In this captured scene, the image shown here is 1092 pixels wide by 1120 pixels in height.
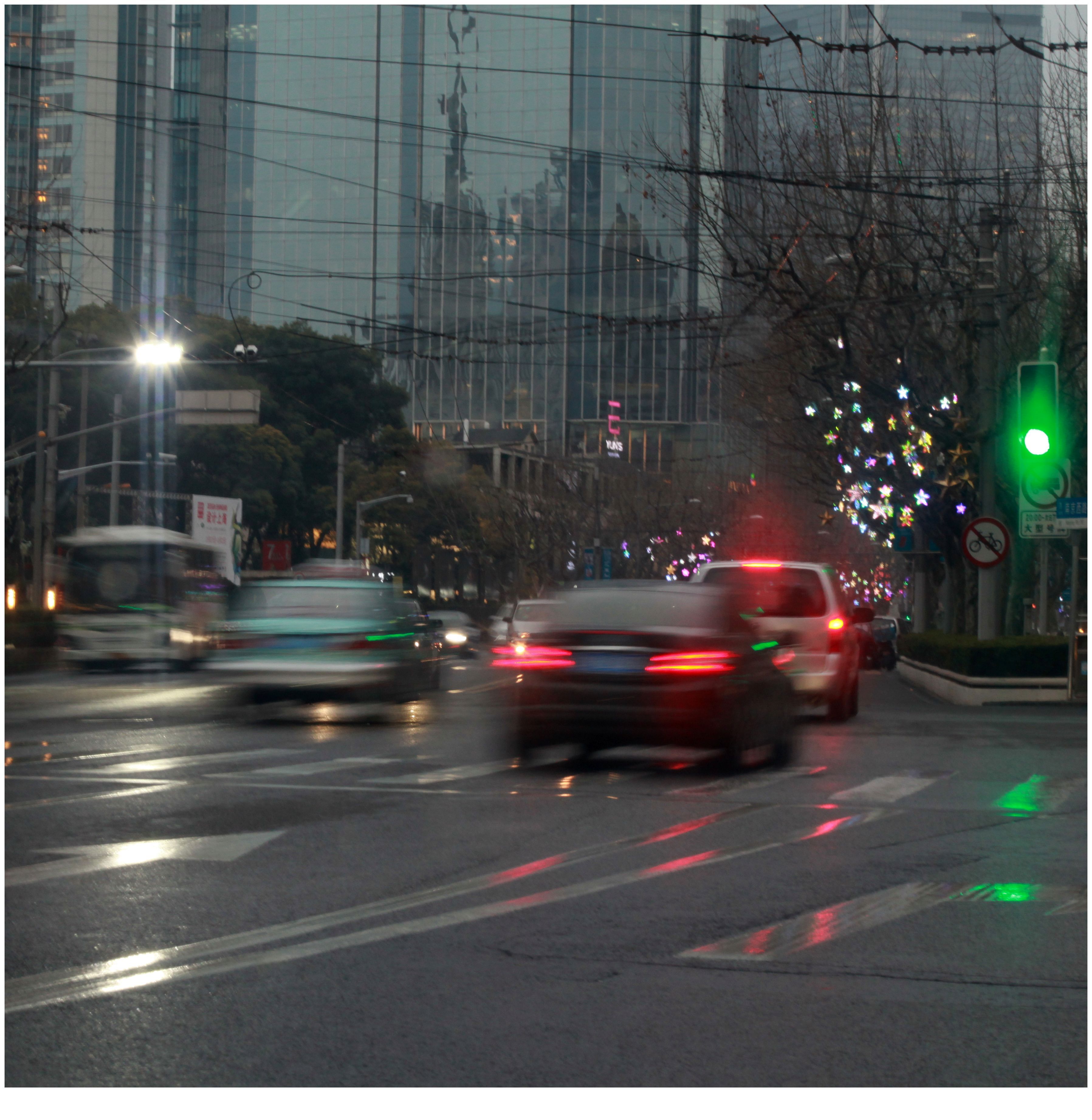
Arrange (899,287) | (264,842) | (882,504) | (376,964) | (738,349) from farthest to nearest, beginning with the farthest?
1. (738,349)
2. (882,504)
3. (899,287)
4. (264,842)
5. (376,964)

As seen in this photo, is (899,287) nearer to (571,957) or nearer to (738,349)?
(738,349)

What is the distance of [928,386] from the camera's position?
31.4m

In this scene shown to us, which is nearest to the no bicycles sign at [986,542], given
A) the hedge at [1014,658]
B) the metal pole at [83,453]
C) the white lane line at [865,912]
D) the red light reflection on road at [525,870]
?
the hedge at [1014,658]

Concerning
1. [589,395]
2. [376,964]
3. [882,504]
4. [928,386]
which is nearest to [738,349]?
[882,504]

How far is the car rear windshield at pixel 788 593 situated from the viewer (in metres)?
19.3

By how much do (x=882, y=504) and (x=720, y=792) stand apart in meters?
26.1

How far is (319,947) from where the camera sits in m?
6.50

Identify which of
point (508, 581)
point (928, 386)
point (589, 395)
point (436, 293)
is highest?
point (436, 293)

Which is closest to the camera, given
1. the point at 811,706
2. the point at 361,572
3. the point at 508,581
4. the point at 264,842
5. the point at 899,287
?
the point at 264,842

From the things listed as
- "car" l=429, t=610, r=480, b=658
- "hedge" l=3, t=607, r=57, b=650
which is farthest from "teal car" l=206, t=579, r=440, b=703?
"car" l=429, t=610, r=480, b=658

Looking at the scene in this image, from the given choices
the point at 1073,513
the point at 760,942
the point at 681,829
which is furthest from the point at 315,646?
the point at 760,942

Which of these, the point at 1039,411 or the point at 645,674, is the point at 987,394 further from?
the point at 645,674

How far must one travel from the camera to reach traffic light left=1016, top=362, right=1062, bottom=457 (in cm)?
1905

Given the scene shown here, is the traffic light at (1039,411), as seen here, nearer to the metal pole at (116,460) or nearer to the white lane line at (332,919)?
the white lane line at (332,919)
